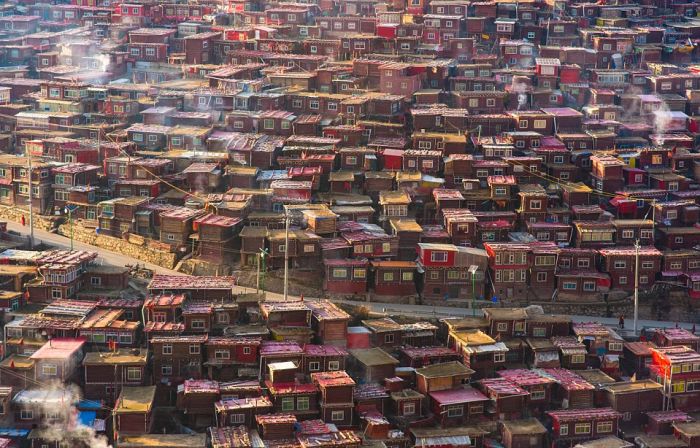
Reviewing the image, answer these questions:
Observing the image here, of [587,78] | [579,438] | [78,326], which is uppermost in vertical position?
[587,78]

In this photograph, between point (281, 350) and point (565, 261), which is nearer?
→ point (281, 350)

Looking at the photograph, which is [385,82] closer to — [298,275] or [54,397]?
[298,275]

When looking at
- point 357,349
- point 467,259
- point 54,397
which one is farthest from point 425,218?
point 54,397

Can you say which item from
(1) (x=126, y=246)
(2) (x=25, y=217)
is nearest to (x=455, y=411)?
(1) (x=126, y=246)

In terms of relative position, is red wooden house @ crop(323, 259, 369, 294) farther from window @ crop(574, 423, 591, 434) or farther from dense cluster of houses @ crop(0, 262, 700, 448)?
window @ crop(574, 423, 591, 434)

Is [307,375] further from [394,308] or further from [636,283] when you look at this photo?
[636,283]

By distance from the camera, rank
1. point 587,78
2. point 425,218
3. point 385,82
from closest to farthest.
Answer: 1. point 425,218
2. point 385,82
3. point 587,78

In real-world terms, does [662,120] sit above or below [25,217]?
above
